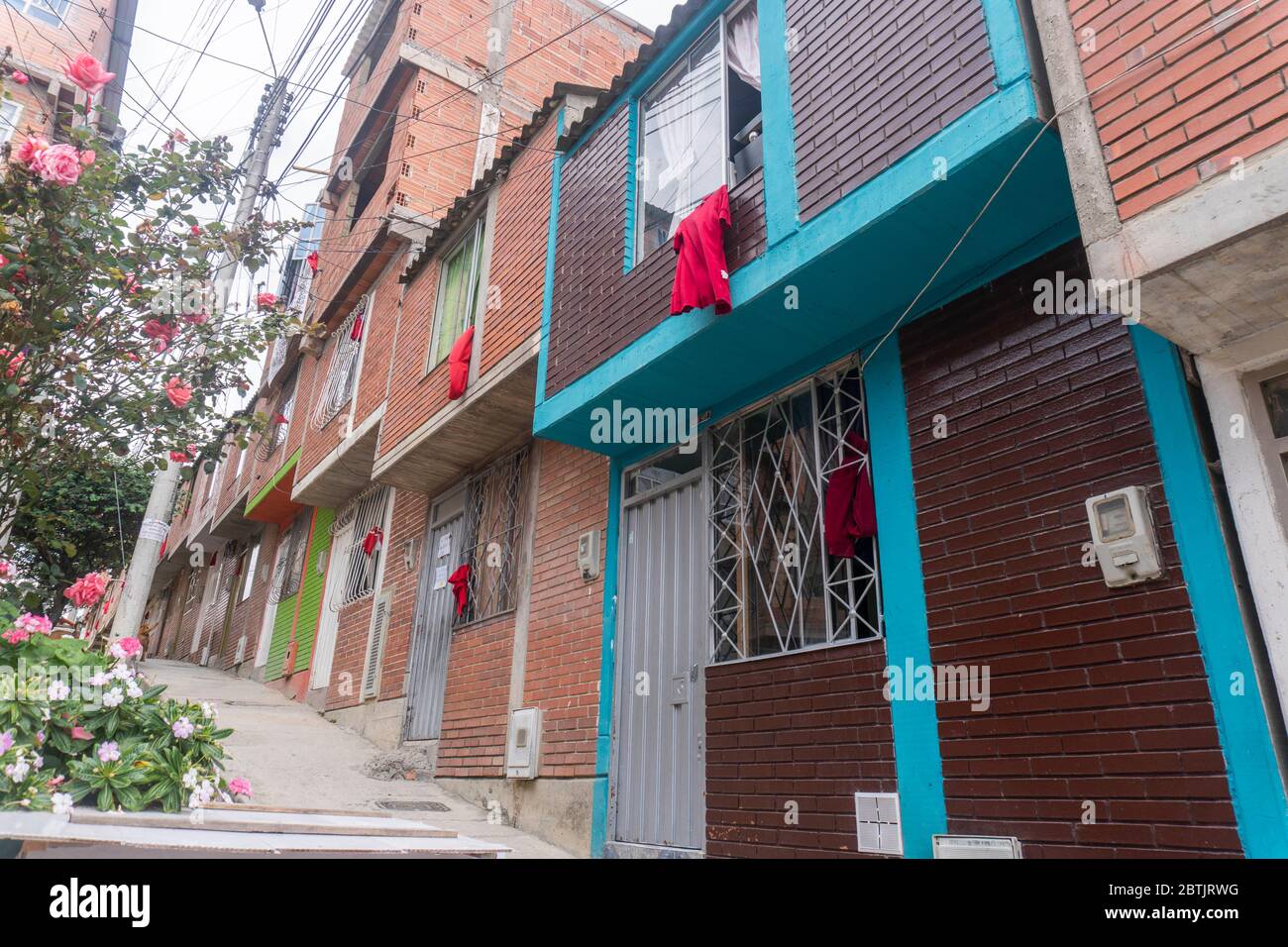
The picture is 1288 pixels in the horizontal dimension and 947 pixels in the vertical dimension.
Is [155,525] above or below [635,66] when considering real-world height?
below

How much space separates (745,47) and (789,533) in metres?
3.71

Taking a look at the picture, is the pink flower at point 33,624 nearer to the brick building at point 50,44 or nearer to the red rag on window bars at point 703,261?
the red rag on window bars at point 703,261

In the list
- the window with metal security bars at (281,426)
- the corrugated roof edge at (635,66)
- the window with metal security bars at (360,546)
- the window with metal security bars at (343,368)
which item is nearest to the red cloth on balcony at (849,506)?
the corrugated roof edge at (635,66)

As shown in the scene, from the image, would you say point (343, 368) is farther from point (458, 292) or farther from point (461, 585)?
point (461, 585)

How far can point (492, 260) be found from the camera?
9.21m

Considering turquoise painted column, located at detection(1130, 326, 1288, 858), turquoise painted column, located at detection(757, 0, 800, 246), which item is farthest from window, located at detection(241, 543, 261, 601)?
turquoise painted column, located at detection(1130, 326, 1288, 858)

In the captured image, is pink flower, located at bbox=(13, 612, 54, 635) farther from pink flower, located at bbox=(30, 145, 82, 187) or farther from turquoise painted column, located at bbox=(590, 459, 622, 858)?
turquoise painted column, located at bbox=(590, 459, 622, 858)

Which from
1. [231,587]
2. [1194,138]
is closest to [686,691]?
[1194,138]

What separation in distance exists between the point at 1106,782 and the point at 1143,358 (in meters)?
1.93

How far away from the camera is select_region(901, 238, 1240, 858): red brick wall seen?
11.2ft

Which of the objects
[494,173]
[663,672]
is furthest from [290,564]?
[663,672]

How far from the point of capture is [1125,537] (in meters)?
3.70

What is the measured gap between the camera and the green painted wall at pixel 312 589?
13.6 m

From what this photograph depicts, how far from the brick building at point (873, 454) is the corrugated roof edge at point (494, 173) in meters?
0.08
